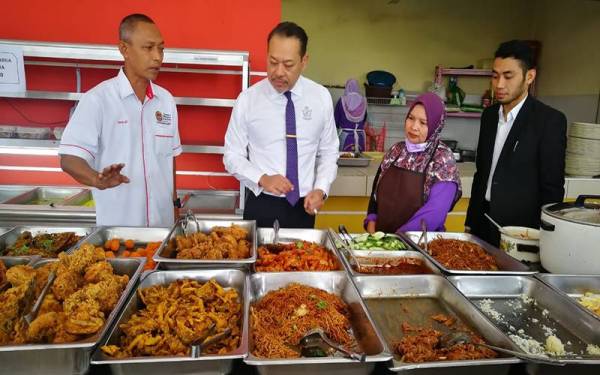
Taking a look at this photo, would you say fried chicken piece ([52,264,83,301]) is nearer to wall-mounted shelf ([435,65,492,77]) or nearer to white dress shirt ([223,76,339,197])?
white dress shirt ([223,76,339,197])

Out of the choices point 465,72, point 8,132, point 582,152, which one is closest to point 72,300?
point 8,132

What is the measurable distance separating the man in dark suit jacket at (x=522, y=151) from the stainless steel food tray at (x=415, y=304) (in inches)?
48.7

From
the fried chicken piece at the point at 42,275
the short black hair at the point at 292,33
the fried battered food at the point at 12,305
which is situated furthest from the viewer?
the short black hair at the point at 292,33

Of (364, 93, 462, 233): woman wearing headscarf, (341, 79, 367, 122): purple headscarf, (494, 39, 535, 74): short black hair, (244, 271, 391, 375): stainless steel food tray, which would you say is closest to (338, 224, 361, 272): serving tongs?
(244, 271, 391, 375): stainless steel food tray

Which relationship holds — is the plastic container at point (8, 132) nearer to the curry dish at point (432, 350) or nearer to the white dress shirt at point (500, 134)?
the curry dish at point (432, 350)

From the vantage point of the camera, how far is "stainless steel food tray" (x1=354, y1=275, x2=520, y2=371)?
4.61 feet

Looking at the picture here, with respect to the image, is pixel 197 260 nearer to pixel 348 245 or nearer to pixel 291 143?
pixel 348 245

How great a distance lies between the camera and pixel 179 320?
124 cm

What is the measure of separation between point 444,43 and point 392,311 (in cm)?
679

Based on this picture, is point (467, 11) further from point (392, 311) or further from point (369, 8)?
point (392, 311)

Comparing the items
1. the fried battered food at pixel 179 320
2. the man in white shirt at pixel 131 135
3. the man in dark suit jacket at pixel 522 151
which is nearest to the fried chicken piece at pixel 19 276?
the fried battered food at pixel 179 320

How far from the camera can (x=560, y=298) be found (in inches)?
60.5

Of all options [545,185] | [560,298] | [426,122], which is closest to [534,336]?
[560,298]

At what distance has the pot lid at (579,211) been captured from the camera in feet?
5.59
